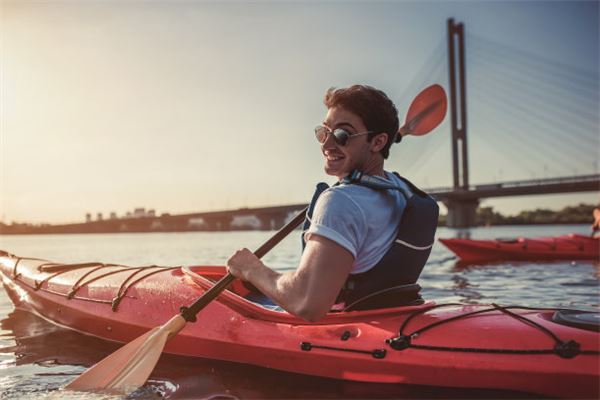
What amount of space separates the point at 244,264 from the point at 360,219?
646 mm

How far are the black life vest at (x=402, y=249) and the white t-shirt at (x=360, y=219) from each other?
0.03 meters

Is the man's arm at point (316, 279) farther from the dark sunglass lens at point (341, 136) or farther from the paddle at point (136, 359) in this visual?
the paddle at point (136, 359)

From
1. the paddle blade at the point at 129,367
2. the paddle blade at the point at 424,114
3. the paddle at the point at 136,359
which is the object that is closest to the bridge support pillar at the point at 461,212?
the paddle blade at the point at 424,114

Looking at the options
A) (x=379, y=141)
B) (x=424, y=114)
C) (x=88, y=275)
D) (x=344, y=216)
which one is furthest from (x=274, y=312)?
(x=88, y=275)

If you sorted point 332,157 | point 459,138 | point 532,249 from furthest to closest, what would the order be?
point 459,138
point 532,249
point 332,157

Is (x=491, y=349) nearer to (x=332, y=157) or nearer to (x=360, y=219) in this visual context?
(x=360, y=219)

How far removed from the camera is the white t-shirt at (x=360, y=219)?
208 cm

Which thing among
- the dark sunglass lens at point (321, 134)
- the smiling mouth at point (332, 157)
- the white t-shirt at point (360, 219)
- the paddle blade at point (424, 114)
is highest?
the paddle blade at point (424, 114)

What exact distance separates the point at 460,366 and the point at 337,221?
3.11ft

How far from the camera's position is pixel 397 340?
2492 millimetres

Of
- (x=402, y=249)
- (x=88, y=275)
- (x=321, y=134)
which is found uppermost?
(x=321, y=134)

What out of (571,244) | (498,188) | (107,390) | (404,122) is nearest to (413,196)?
(404,122)

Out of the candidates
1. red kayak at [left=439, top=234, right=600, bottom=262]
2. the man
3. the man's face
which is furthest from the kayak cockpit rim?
red kayak at [left=439, top=234, right=600, bottom=262]

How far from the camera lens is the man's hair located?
2312mm
